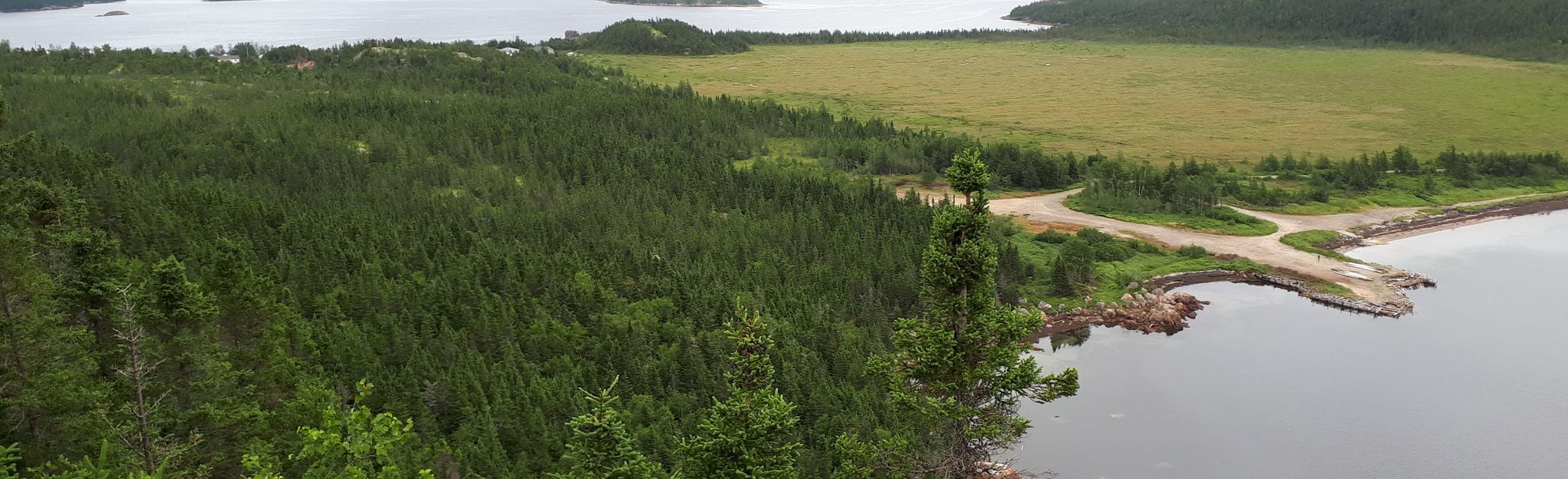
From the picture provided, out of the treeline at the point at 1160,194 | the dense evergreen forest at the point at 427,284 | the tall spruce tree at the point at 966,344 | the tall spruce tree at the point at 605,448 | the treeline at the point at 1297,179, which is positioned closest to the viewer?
the tall spruce tree at the point at 605,448

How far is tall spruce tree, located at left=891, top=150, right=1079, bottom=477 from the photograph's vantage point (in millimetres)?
35344

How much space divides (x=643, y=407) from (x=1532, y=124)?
166 meters

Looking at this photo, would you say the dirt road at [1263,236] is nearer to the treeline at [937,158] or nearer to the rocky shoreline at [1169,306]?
the rocky shoreline at [1169,306]

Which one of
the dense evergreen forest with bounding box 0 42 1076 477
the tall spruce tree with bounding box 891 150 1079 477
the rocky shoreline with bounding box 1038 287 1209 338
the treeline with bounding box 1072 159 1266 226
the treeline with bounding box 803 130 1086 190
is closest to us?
the tall spruce tree with bounding box 891 150 1079 477

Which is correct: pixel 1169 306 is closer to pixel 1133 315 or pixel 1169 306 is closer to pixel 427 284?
pixel 1133 315

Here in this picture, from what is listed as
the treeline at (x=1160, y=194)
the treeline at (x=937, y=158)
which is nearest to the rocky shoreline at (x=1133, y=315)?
the treeline at (x=1160, y=194)

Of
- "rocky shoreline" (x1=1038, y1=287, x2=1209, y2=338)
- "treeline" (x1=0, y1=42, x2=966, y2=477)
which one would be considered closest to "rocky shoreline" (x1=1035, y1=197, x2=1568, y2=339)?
"rocky shoreline" (x1=1038, y1=287, x2=1209, y2=338)

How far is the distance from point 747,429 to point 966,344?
7537 mm

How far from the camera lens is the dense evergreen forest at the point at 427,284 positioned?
35875mm

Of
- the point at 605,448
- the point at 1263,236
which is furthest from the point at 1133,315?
the point at 605,448

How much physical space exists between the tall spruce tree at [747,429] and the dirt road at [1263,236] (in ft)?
243

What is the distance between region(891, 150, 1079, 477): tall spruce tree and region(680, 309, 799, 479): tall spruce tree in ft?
15.9

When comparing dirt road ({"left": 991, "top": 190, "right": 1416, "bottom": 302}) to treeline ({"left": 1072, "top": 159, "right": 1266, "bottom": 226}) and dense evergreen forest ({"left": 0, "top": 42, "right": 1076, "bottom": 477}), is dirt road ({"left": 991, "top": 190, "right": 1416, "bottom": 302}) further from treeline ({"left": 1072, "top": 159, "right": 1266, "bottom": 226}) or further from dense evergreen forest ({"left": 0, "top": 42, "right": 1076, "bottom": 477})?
dense evergreen forest ({"left": 0, "top": 42, "right": 1076, "bottom": 477})

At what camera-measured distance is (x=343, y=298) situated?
66.2 m
